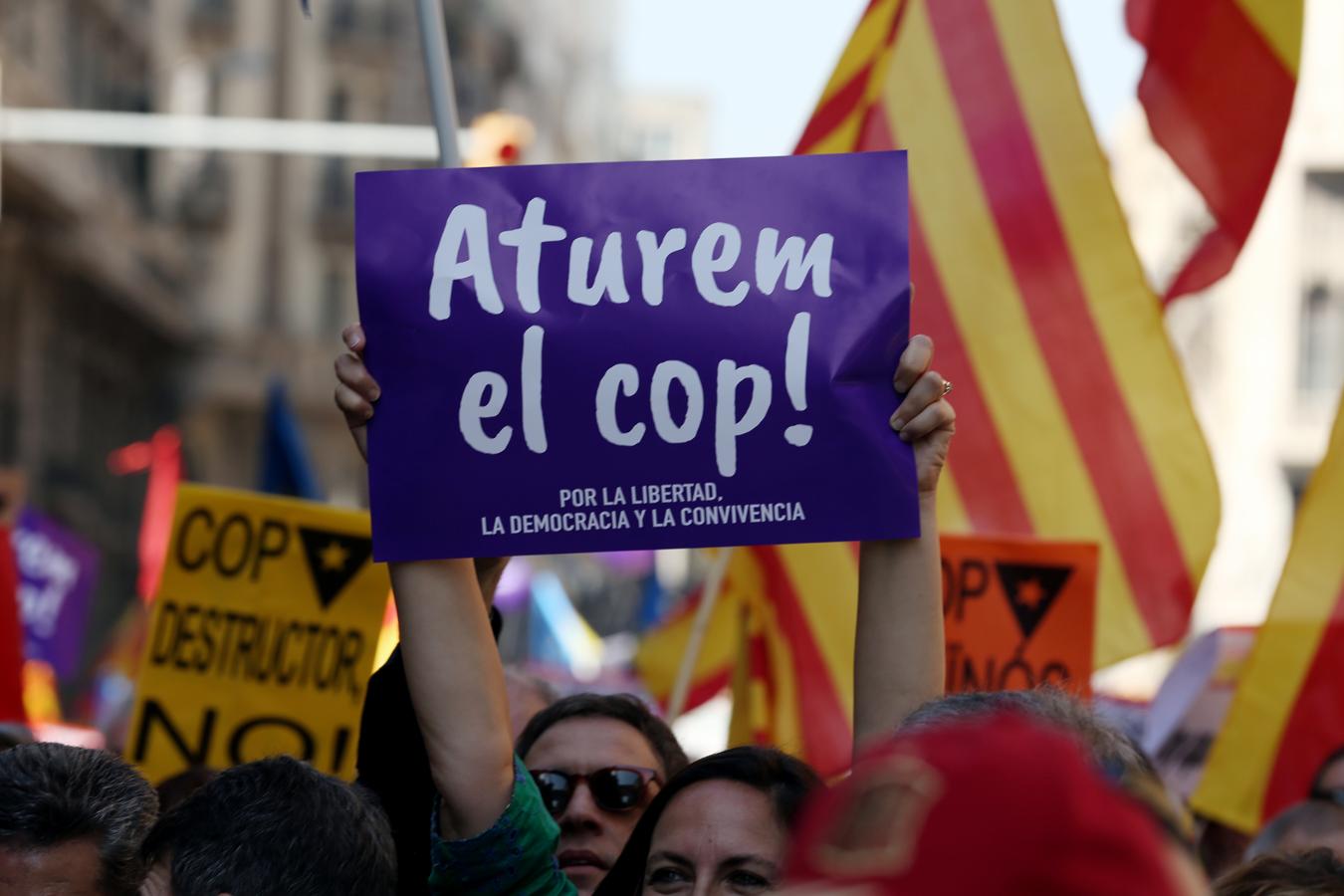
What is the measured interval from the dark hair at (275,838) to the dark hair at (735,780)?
549 millimetres

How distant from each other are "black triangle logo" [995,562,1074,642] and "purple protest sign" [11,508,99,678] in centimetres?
666

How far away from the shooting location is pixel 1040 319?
5.36m

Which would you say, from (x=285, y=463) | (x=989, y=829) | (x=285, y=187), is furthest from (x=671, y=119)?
(x=989, y=829)

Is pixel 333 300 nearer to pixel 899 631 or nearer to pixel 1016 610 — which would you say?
pixel 1016 610

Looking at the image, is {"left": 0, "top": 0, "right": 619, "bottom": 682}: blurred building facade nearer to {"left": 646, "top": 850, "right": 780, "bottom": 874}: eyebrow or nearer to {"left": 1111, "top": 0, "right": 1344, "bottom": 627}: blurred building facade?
{"left": 1111, "top": 0, "right": 1344, "bottom": 627}: blurred building facade

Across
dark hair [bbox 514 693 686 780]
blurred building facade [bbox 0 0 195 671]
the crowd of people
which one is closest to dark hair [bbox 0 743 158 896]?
the crowd of people

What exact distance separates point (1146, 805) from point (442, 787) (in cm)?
141

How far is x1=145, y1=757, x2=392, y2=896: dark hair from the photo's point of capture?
2605 mm

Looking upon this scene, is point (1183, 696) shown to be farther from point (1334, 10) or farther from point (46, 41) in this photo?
point (1334, 10)

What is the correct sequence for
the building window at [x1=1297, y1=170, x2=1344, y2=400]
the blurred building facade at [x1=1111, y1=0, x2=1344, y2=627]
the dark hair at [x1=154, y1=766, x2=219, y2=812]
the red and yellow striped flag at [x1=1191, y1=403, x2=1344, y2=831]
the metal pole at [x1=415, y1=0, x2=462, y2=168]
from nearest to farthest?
the dark hair at [x1=154, y1=766, x2=219, y2=812] → the metal pole at [x1=415, y1=0, x2=462, y2=168] → the red and yellow striped flag at [x1=1191, y1=403, x2=1344, y2=831] → the blurred building facade at [x1=1111, y1=0, x2=1344, y2=627] → the building window at [x1=1297, y1=170, x2=1344, y2=400]

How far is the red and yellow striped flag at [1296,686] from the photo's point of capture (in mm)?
4953

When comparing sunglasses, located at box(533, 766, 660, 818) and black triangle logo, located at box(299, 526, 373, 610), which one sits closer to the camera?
sunglasses, located at box(533, 766, 660, 818)

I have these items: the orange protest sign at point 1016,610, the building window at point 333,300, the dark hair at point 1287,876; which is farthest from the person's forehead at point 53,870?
the building window at point 333,300

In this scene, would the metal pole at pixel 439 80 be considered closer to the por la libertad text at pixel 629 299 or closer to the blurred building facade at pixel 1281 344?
the por la libertad text at pixel 629 299
